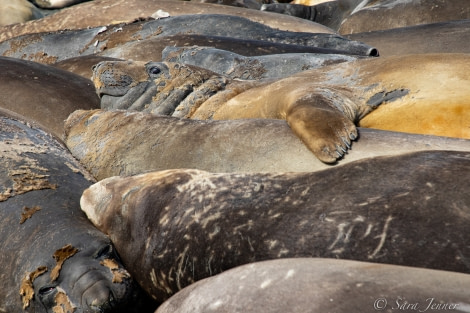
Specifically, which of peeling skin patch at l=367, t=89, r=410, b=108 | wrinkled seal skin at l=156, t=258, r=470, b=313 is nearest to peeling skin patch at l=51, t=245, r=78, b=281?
wrinkled seal skin at l=156, t=258, r=470, b=313

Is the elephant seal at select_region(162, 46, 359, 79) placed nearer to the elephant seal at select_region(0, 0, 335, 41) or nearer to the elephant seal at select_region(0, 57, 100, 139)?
the elephant seal at select_region(0, 57, 100, 139)

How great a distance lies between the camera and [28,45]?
24.4 feet

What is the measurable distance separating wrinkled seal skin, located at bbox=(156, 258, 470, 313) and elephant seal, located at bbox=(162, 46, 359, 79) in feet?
11.3

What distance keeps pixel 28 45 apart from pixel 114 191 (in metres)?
4.35

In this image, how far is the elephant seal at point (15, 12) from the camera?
32.4 ft

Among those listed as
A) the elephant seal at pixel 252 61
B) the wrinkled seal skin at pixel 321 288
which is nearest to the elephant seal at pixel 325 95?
the elephant seal at pixel 252 61

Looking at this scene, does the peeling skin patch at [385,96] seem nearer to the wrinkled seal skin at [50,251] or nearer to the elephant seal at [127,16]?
the wrinkled seal skin at [50,251]

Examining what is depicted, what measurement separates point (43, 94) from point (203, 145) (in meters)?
1.92

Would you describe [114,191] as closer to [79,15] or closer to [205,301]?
[205,301]

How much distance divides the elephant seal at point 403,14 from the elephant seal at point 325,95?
130 inches

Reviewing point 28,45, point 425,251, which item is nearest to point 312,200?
point 425,251

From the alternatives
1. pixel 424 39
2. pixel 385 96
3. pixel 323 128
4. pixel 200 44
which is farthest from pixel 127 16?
pixel 323 128

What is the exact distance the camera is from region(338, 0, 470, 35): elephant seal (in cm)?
777

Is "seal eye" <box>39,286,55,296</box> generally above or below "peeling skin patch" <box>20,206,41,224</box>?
below
